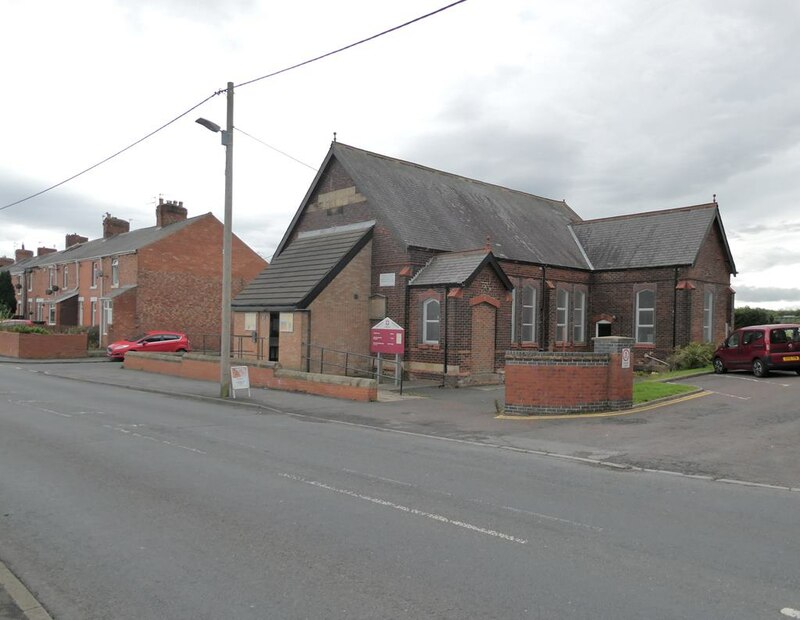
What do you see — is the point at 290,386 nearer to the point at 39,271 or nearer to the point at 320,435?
the point at 320,435

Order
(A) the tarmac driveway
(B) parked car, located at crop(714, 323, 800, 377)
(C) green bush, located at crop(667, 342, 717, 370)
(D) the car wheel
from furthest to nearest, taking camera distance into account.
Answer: (C) green bush, located at crop(667, 342, 717, 370), (D) the car wheel, (B) parked car, located at crop(714, 323, 800, 377), (A) the tarmac driveway

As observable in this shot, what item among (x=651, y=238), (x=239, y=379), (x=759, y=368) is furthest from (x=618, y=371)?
(x=651, y=238)

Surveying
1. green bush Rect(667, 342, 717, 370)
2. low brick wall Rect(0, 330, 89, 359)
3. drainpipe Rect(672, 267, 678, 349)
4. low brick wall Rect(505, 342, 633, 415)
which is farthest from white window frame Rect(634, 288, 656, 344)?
low brick wall Rect(0, 330, 89, 359)

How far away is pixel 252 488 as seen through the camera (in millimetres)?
7488

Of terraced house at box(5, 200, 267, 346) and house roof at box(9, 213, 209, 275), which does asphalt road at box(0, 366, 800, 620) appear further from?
house roof at box(9, 213, 209, 275)

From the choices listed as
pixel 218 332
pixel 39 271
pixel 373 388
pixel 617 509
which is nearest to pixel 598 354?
pixel 373 388

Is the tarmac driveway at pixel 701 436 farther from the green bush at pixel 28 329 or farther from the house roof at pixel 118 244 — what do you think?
the house roof at pixel 118 244

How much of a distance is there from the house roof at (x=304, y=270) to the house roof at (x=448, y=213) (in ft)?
5.08

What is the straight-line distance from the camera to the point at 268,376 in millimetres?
20219

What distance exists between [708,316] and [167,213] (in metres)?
34.9

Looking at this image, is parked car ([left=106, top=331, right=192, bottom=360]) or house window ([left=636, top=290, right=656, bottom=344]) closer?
house window ([left=636, top=290, right=656, bottom=344])

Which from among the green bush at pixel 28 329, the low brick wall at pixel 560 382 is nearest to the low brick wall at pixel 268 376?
the low brick wall at pixel 560 382

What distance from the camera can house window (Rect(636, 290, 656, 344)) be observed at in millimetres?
27359

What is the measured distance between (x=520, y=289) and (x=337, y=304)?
7.82 metres
